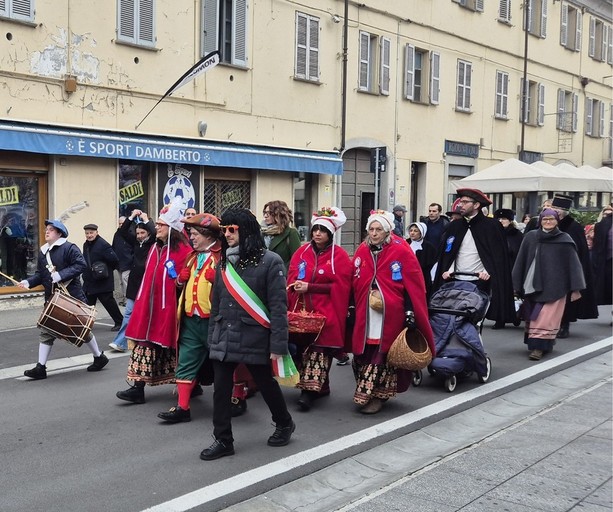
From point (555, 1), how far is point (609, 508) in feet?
93.8

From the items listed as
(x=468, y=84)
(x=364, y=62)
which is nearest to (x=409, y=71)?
(x=364, y=62)

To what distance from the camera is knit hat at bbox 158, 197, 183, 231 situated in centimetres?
660

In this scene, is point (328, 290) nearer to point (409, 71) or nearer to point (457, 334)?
point (457, 334)

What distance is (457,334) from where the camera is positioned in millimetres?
7609

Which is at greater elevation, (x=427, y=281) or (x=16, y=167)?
(x=16, y=167)

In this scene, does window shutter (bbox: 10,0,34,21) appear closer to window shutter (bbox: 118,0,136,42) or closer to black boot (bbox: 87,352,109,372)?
window shutter (bbox: 118,0,136,42)

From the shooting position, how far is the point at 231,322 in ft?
17.6

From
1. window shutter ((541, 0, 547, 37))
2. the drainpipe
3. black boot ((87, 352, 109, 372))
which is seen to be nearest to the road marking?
black boot ((87, 352, 109, 372))

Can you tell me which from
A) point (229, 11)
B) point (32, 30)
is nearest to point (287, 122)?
point (229, 11)

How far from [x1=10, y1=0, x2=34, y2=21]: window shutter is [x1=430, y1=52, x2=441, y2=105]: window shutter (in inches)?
517

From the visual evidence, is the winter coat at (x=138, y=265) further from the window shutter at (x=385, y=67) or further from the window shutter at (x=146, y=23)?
the window shutter at (x=385, y=67)

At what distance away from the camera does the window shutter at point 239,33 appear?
1677cm

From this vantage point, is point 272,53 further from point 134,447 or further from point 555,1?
point 555,1

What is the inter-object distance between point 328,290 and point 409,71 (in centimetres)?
1656
